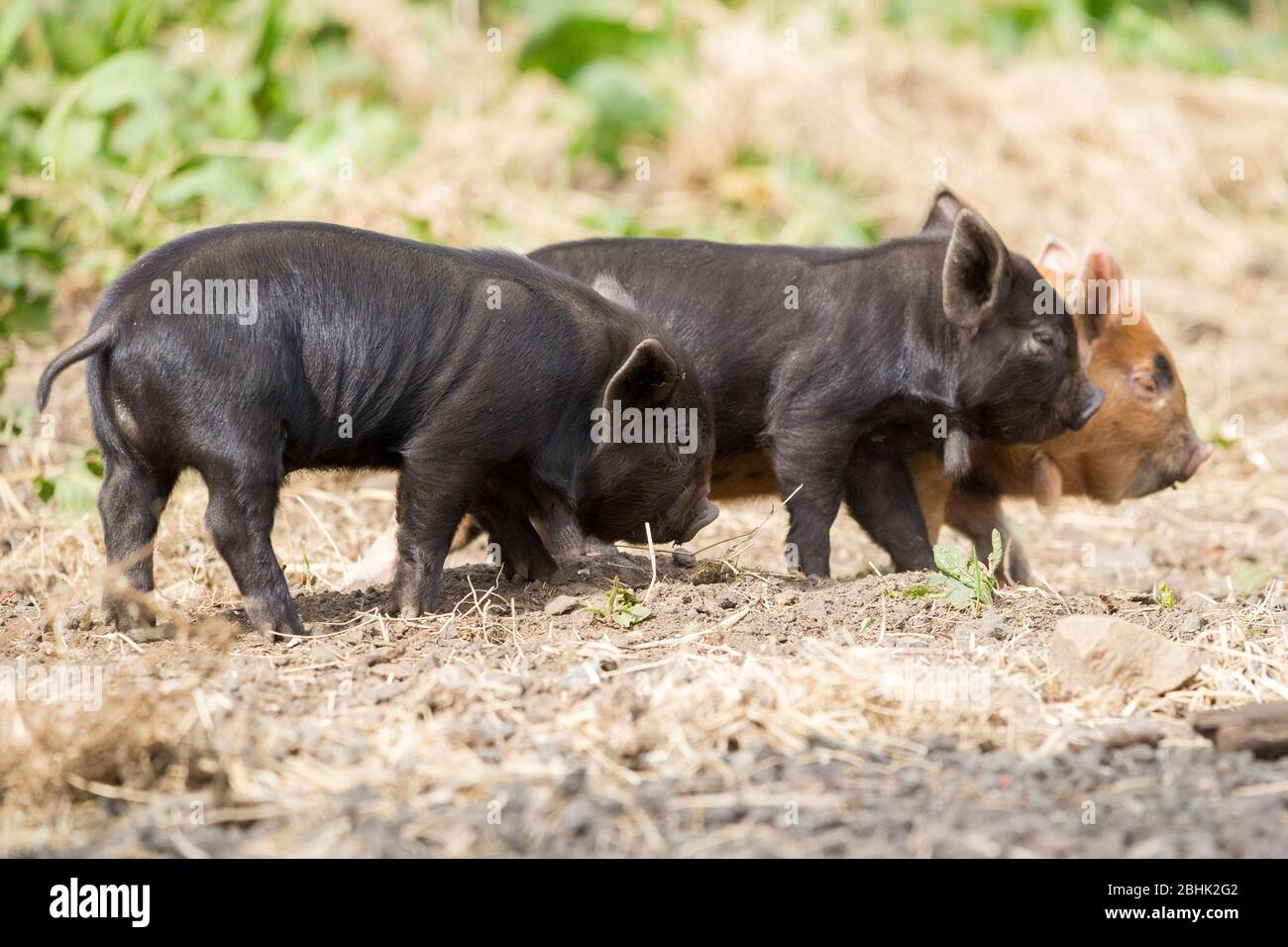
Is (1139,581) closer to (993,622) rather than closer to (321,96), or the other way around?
(993,622)

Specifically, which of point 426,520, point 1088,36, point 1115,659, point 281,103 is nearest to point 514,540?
point 426,520

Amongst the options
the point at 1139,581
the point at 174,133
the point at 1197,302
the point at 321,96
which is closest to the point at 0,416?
the point at 174,133

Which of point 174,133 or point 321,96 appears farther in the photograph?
point 321,96

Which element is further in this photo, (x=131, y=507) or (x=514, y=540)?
(x=514, y=540)

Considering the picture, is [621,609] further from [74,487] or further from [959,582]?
[74,487]

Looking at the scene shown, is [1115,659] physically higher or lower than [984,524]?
lower

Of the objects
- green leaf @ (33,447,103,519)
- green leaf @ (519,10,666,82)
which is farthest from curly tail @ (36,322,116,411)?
green leaf @ (519,10,666,82)

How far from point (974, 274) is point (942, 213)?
32.5 inches

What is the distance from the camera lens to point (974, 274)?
6.25 metres

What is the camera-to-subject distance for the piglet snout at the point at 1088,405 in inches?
260

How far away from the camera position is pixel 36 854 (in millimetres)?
3627

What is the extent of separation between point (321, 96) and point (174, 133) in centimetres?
153

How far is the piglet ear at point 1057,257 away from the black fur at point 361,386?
8.74 feet

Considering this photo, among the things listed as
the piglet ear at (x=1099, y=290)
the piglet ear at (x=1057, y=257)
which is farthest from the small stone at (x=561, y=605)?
the piglet ear at (x=1057, y=257)
